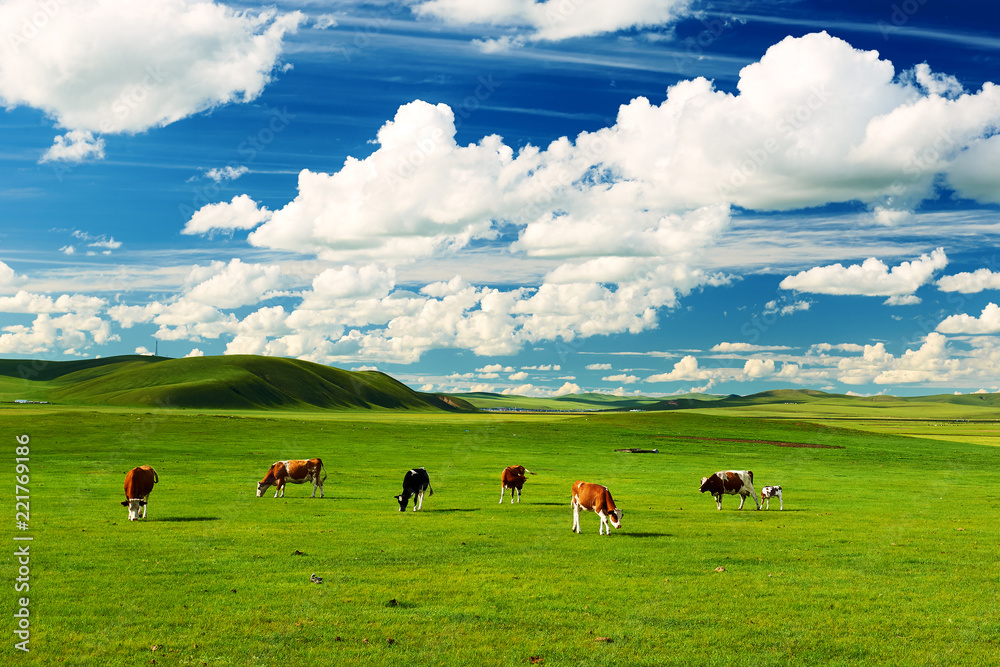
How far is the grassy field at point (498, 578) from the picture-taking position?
1352 cm

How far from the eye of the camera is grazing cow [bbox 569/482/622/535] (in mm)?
25350

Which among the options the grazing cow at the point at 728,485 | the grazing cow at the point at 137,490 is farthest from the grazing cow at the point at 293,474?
the grazing cow at the point at 728,485

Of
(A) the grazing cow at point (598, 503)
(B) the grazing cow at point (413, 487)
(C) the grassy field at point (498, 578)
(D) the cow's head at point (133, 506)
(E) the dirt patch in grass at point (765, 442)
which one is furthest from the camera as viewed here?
(E) the dirt patch in grass at point (765, 442)

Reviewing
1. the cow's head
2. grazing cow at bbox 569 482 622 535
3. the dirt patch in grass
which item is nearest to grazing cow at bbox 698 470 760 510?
grazing cow at bbox 569 482 622 535

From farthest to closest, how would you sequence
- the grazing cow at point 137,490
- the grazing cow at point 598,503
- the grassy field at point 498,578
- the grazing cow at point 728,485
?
the grazing cow at point 728,485 → the grazing cow at point 137,490 → the grazing cow at point 598,503 → the grassy field at point 498,578

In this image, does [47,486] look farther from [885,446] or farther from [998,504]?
[885,446]

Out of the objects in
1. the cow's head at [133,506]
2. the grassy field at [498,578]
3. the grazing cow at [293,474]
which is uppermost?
the grazing cow at [293,474]

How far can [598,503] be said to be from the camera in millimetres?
25797

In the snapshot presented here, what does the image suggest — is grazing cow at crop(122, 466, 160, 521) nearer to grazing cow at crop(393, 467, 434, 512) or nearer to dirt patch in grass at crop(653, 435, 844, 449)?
grazing cow at crop(393, 467, 434, 512)

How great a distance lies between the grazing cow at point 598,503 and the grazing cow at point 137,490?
694 inches

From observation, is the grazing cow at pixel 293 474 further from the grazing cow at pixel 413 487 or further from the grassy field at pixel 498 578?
the grazing cow at pixel 413 487

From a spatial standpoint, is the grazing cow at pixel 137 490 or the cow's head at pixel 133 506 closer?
the cow's head at pixel 133 506

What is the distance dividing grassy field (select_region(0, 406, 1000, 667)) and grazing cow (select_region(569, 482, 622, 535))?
0.77m

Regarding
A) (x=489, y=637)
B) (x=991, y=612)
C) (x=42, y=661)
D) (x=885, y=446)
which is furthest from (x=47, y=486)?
(x=885, y=446)
